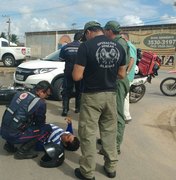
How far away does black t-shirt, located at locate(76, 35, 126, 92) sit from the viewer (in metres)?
4.23

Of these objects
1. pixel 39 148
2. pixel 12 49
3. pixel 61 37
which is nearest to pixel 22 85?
pixel 39 148

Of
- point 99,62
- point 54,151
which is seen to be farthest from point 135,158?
point 99,62

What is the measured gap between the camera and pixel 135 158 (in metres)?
5.61

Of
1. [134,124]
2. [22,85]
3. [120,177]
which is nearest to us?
[120,177]

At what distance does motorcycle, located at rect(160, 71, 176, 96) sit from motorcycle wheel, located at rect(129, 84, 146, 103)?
2.49 metres

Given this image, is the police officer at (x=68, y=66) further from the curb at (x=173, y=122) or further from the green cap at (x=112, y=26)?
the green cap at (x=112, y=26)

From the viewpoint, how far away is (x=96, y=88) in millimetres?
4379

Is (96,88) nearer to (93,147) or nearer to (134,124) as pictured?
(93,147)

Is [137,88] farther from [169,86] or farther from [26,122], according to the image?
[26,122]

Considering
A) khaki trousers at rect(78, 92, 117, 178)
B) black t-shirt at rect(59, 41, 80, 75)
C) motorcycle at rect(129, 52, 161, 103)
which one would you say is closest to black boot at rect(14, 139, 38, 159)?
khaki trousers at rect(78, 92, 117, 178)

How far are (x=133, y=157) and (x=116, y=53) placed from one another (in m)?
1.97

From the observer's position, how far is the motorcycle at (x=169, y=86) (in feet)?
41.3

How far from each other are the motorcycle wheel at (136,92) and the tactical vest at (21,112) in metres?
5.39

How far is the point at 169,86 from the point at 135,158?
7.41 m
